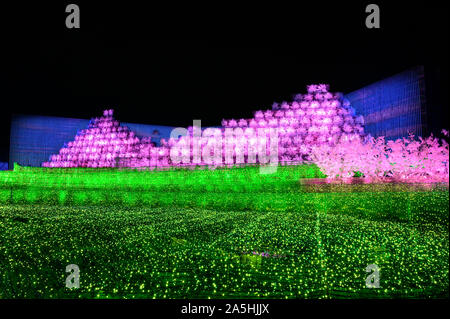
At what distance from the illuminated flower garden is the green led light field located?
0.02 meters

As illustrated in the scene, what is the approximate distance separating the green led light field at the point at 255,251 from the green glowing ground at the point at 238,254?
2 centimetres

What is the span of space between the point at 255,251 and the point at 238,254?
0.35m

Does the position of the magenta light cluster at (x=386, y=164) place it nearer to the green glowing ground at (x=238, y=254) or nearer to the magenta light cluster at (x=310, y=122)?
the green glowing ground at (x=238, y=254)

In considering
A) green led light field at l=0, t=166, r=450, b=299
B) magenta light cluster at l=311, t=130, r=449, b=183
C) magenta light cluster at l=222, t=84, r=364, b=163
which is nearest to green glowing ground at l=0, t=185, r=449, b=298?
green led light field at l=0, t=166, r=450, b=299

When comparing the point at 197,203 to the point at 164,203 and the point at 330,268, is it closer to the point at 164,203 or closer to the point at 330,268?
the point at 164,203

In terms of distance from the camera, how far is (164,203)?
12586 millimetres

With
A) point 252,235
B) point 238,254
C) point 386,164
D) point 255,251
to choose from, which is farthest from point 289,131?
point 238,254

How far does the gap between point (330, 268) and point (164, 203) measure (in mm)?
9504

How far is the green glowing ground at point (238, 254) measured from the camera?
3344mm

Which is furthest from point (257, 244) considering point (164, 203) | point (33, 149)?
point (33, 149)

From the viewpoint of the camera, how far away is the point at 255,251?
4789mm

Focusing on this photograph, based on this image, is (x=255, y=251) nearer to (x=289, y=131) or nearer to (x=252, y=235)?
(x=252, y=235)

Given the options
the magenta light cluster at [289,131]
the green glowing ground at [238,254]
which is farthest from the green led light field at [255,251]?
the magenta light cluster at [289,131]
